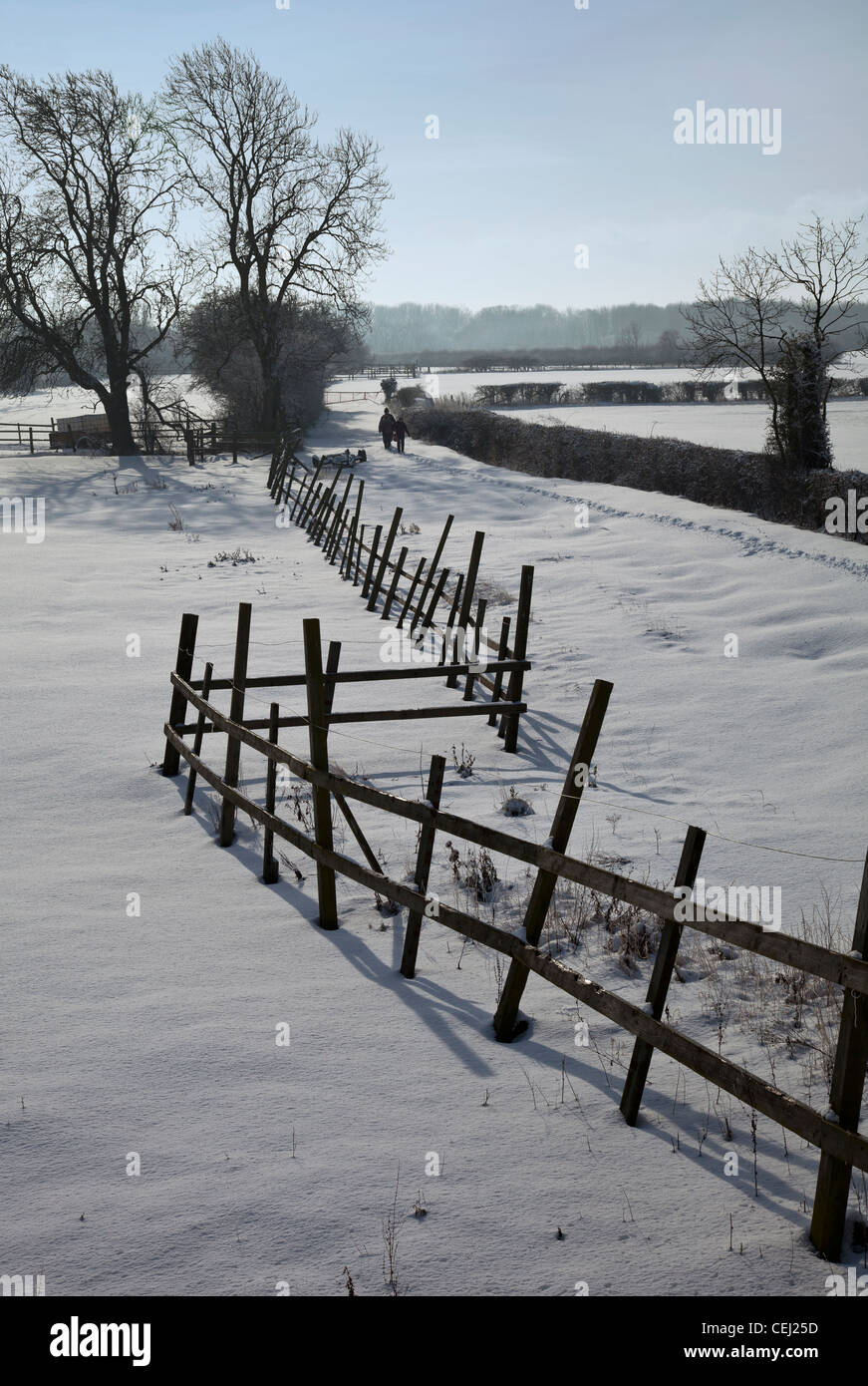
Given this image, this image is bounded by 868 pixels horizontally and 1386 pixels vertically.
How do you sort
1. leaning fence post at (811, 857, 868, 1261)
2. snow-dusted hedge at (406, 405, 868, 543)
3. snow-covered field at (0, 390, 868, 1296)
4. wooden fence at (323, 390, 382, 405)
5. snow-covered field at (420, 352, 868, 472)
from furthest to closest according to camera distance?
wooden fence at (323, 390, 382, 405), snow-covered field at (420, 352, 868, 472), snow-dusted hedge at (406, 405, 868, 543), snow-covered field at (0, 390, 868, 1296), leaning fence post at (811, 857, 868, 1261)

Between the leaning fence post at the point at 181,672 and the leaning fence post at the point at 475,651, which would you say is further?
the leaning fence post at the point at 475,651

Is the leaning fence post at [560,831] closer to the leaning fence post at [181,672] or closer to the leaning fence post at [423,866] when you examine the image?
the leaning fence post at [423,866]

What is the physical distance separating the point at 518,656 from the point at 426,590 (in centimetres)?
338

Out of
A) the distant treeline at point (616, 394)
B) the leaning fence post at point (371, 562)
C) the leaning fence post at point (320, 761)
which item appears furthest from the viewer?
the distant treeline at point (616, 394)

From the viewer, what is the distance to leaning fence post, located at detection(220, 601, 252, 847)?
23.0ft

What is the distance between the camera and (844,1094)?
3055 mm

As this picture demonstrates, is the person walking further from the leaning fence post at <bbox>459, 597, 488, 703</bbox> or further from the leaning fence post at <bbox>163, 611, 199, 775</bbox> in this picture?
the leaning fence post at <bbox>163, 611, 199, 775</bbox>

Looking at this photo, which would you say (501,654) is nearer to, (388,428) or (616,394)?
(388,428)

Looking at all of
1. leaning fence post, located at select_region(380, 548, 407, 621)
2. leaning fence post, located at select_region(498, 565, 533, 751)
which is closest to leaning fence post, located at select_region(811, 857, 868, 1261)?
leaning fence post, located at select_region(498, 565, 533, 751)

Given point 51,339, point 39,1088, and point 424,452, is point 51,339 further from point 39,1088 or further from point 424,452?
point 39,1088

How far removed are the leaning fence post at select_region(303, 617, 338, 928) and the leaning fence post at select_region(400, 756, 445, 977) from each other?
0.70m

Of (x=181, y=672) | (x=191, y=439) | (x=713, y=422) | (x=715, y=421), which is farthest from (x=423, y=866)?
(x=715, y=421)

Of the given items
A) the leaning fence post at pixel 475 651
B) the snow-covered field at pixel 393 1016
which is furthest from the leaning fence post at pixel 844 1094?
the leaning fence post at pixel 475 651

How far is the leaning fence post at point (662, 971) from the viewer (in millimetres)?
3752
